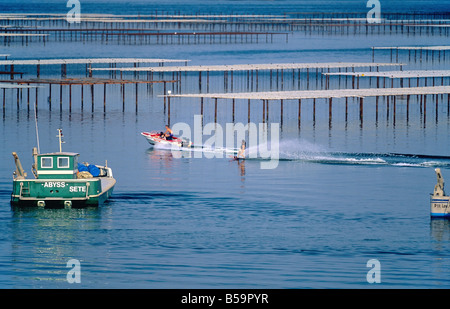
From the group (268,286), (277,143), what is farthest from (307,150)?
(268,286)

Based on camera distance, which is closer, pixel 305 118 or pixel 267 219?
pixel 267 219

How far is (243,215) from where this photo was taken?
182ft

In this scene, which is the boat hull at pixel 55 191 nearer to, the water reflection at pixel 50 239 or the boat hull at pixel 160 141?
the water reflection at pixel 50 239

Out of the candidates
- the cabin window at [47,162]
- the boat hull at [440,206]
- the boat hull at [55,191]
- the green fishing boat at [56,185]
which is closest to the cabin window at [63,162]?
the green fishing boat at [56,185]

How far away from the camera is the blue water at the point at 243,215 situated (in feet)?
138

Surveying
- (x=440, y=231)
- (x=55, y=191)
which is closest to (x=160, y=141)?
(x=55, y=191)

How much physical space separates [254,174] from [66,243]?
2406 cm

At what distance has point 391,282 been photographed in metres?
40.3

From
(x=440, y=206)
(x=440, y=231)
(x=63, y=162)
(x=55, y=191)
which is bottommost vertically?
(x=440, y=231)

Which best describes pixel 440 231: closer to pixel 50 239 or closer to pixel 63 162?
pixel 50 239

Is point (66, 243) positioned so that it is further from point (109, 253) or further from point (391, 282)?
point (391, 282)

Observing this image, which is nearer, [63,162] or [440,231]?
[440,231]

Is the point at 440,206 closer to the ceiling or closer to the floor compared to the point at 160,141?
closer to the floor

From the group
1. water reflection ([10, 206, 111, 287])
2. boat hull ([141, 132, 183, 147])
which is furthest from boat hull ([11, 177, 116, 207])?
boat hull ([141, 132, 183, 147])
